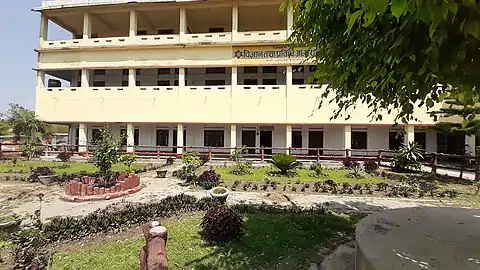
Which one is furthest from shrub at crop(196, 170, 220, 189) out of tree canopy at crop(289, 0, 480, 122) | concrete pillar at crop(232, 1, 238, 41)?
concrete pillar at crop(232, 1, 238, 41)

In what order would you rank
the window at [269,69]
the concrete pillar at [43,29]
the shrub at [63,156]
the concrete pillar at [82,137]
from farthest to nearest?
the window at [269,69]
the concrete pillar at [43,29]
the concrete pillar at [82,137]
the shrub at [63,156]

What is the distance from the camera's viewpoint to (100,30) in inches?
1111

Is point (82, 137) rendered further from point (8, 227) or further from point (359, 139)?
point (359, 139)

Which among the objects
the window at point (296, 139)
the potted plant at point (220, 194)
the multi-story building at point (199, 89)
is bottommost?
the potted plant at point (220, 194)

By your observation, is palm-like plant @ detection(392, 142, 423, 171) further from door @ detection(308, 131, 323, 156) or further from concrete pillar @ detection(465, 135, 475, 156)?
door @ detection(308, 131, 323, 156)

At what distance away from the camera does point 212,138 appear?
83.3ft

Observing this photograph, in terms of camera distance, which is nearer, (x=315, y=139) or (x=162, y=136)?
(x=315, y=139)

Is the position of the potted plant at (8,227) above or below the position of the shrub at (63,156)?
below

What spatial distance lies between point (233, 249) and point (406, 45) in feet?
14.1

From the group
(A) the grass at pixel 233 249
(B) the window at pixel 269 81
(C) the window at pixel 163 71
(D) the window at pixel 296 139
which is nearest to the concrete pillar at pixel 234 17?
(B) the window at pixel 269 81

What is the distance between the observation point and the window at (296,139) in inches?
965

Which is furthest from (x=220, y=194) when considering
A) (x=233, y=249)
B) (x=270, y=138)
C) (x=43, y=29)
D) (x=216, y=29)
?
(x=43, y=29)

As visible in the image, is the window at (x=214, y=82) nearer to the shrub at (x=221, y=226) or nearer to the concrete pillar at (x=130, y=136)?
the concrete pillar at (x=130, y=136)

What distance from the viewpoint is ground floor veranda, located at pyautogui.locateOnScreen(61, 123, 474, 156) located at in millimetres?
23047
